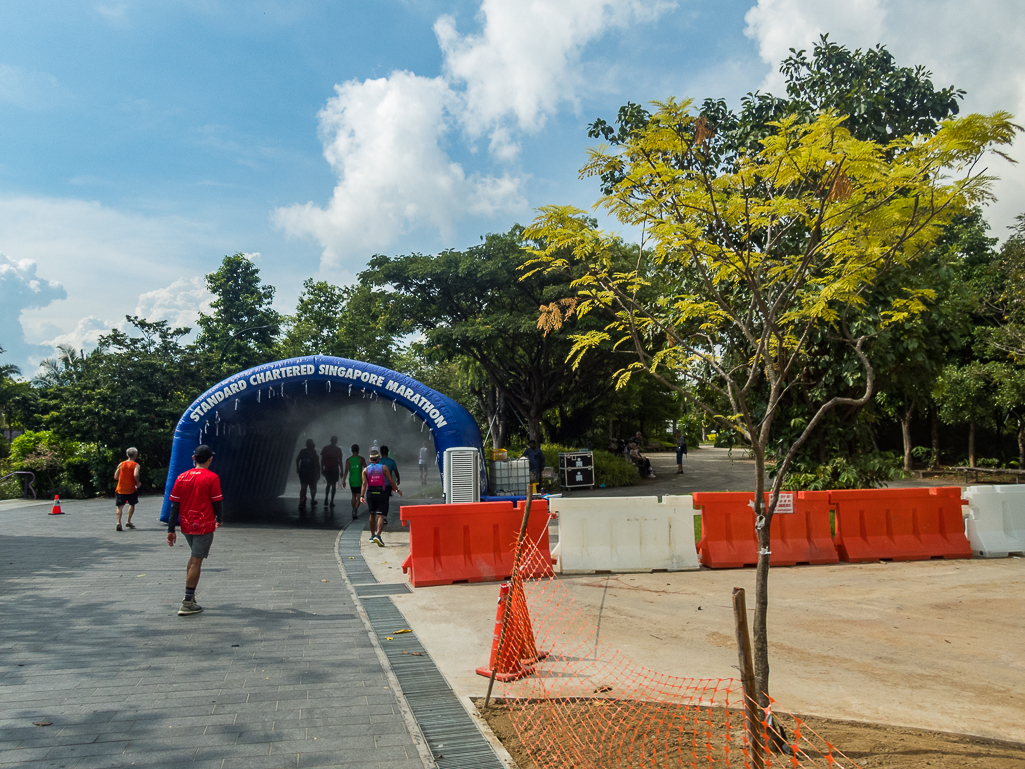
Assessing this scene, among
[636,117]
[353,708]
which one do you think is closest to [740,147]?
[636,117]

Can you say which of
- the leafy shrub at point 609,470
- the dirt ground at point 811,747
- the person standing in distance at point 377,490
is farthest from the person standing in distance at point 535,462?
the dirt ground at point 811,747

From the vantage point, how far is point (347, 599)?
7.77m

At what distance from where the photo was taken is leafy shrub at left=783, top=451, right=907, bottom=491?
492 inches

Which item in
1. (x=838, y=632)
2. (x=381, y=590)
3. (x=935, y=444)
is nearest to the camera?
(x=838, y=632)

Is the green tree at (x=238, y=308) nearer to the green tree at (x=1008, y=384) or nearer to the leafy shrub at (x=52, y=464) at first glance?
the leafy shrub at (x=52, y=464)

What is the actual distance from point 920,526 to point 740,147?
8.13 m

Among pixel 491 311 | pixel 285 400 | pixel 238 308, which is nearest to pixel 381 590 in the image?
pixel 285 400

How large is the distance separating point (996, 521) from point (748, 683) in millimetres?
9026

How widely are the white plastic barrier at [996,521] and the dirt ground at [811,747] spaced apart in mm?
7307

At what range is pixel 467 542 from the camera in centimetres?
879

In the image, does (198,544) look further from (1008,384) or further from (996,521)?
(1008,384)

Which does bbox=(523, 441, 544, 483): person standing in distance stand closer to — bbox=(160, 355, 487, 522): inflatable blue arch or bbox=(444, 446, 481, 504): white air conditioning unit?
bbox=(160, 355, 487, 522): inflatable blue arch

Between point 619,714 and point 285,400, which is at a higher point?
point 285,400

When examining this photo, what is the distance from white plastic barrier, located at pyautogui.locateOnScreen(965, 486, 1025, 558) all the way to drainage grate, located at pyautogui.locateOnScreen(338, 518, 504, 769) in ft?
27.7
